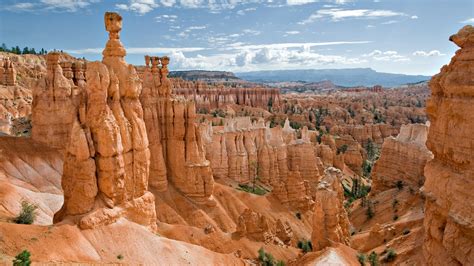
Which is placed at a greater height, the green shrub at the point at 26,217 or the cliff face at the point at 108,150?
the cliff face at the point at 108,150

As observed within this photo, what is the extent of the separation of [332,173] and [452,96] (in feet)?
61.9

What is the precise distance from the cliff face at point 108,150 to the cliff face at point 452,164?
15.1 meters

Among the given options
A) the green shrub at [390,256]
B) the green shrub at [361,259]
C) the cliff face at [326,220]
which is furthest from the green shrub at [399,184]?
the green shrub at [361,259]

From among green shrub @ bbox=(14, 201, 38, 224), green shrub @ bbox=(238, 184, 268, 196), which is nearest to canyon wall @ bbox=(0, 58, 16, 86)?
green shrub @ bbox=(238, 184, 268, 196)

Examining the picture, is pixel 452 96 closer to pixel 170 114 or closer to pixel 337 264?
pixel 337 264

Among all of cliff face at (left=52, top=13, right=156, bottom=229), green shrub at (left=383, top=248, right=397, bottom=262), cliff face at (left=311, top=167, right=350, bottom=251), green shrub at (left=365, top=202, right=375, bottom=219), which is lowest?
green shrub at (left=365, top=202, right=375, bottom=219)

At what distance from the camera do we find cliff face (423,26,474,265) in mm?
13336

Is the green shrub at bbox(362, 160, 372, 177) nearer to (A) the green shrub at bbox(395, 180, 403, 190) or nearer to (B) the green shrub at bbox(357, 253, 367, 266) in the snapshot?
(A) the green shrub at bbox(395, 180, 403, 190)

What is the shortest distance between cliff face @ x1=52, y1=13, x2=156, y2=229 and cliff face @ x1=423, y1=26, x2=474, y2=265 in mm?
15087

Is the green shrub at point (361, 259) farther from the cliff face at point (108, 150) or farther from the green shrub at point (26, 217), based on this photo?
the green shrub at point (26, 217)

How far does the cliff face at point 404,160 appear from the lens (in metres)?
43.8

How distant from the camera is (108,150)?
2033 centimetres

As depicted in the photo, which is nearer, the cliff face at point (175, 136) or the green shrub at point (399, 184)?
the cliff face at point (175, 136)

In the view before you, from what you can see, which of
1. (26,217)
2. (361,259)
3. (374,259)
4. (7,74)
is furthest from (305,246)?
(7,74)
